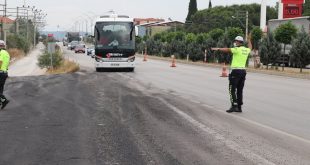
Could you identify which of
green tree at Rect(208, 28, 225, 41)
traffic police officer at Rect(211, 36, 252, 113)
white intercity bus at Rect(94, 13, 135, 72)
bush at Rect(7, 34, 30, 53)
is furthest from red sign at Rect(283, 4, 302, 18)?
traffic police officer at Rect(211, 36, 252, 113)

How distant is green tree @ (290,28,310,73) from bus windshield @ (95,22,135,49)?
9.96 metres

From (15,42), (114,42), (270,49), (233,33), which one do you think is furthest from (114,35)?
(15,42)

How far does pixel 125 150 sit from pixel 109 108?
223 inches

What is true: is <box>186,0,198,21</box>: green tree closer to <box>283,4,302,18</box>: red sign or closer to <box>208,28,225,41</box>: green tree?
<box>283,4,302,18</box>: red sign

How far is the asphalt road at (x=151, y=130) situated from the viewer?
24.7ft

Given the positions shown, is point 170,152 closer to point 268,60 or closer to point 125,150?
point 125,150

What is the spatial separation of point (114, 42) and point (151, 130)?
22211 mm

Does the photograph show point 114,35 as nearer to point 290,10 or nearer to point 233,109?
point 233,109

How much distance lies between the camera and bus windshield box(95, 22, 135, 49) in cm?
3184

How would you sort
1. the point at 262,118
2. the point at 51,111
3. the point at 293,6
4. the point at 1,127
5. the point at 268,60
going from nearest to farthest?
the point at 1,127
the point at 262,118
the point at 51,111
the point at 268,60
the point at 293,6

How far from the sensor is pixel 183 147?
8.23 m

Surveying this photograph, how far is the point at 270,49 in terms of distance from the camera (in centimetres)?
3603

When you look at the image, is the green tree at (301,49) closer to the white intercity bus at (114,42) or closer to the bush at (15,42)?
the white intercity bus at (114,42)

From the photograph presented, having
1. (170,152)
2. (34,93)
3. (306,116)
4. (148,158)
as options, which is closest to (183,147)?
(170,152)
